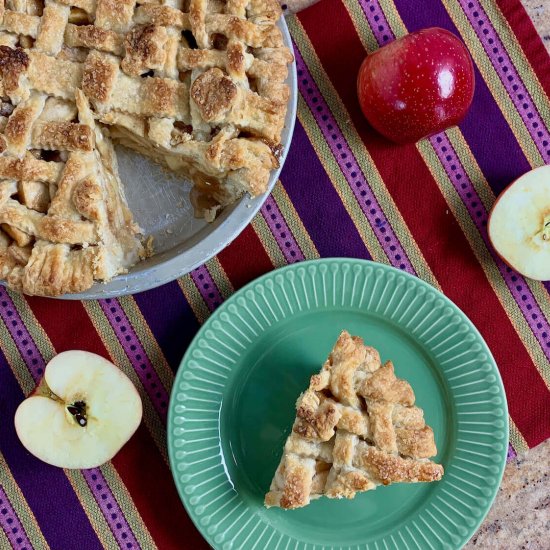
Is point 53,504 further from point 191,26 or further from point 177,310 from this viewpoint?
point 191,26

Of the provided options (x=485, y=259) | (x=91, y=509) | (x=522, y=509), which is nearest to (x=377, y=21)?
(x=485, y=259)

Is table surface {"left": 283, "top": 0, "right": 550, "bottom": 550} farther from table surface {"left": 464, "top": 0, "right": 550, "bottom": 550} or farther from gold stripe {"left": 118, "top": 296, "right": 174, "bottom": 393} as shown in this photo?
gold stripe {"left": 118, "top": 296, "right": 174, "bottom": 393}

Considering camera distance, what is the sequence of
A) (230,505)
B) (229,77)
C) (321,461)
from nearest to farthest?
1. (229,77)
2. (321,461)
3. (230,505)

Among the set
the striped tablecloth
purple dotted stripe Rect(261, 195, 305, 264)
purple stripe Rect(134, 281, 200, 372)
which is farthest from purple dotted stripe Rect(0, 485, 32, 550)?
purple dotted stripe Rect(261, 195, 305, 264)

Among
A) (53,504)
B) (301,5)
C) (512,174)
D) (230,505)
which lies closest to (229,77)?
(301,5)

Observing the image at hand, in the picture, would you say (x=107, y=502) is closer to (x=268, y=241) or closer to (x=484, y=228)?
(x=268, y=241)
